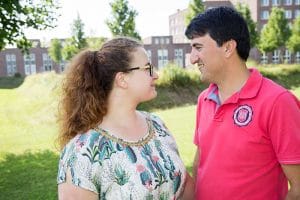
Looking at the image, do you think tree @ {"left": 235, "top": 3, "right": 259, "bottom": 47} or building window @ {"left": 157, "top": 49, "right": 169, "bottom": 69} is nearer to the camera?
tree @ {"left": 235, "top": 3, "right": 259, "bottom": 47}

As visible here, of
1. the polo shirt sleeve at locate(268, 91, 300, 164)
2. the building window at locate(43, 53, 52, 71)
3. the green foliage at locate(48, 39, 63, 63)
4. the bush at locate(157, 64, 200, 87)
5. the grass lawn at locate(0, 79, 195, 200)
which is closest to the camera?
the polo shirt sleeve at locate(268, 91, 300, 164)

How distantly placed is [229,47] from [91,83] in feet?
2.78

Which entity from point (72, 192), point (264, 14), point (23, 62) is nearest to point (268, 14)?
point (264, 14)

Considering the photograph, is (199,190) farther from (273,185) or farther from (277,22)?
(277,22)

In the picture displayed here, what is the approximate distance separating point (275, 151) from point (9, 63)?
71943 mm

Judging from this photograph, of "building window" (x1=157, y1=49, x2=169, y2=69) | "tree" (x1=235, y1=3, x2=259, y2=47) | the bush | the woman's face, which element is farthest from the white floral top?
"building window" (x1=157, y1=49, x2=169, y2=69)

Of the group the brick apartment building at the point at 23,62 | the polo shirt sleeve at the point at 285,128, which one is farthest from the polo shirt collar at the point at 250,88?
the brick apartment building at the point at 23,62

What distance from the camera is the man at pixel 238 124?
7.13 feet

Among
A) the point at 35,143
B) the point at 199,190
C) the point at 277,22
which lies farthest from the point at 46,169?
the point at 277,22

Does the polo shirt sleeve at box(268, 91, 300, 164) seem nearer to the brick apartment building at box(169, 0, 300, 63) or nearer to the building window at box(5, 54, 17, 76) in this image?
the brick apartment building at box(169, 0, 300, 63)

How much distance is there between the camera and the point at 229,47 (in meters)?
2.42

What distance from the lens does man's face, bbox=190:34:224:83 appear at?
2430 mm

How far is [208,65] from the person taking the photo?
2.46 m

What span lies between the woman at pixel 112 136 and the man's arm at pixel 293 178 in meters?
0.58
